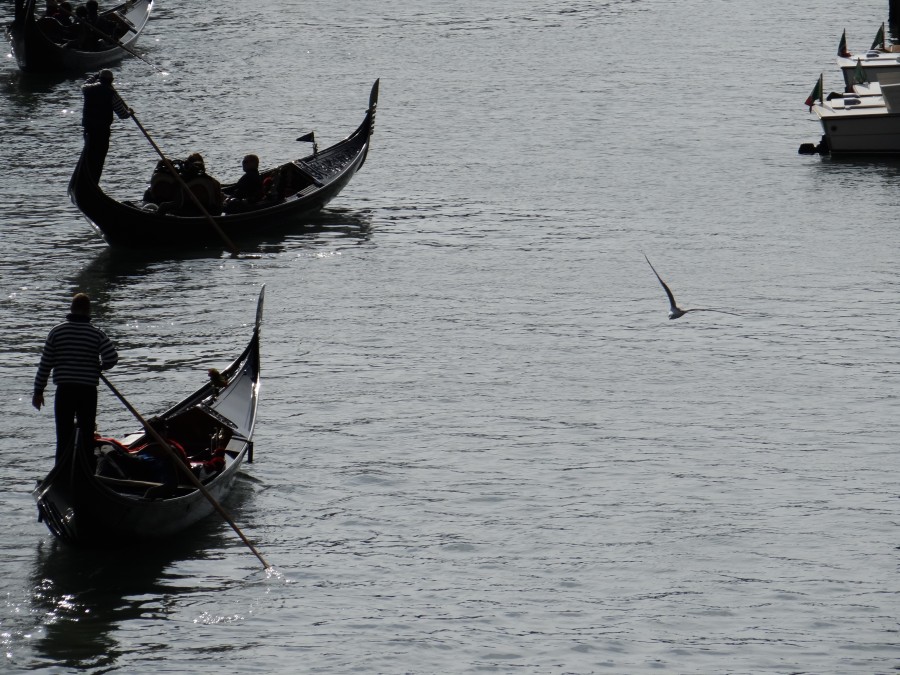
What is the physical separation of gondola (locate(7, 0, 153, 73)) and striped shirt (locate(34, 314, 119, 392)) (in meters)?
20.4

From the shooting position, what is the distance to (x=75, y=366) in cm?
1007

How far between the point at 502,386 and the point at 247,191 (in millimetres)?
6416

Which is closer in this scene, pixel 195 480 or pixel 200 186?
pixel 195 480

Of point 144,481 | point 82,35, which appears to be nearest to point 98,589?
point 144,481

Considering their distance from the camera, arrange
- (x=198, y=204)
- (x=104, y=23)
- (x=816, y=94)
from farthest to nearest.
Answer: (x=104, y=23) → (x=816, y=94) → (x=198, y=204)

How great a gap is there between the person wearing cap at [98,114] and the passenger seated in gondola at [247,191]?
198cm

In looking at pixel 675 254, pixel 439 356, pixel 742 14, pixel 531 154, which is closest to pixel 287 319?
pixel 439 356

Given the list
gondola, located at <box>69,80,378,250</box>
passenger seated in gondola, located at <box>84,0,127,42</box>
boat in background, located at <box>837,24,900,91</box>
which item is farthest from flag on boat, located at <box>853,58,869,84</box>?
passenger seated in gondola, located at <box>84,0,127,42</box>

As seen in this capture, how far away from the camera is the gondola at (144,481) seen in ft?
32.7

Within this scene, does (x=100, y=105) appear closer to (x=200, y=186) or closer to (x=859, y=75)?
(x=200, y=186)

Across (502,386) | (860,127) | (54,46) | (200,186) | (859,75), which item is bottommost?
(502,386)

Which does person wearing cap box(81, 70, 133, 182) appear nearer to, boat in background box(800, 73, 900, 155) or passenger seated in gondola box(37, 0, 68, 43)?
boat in background box(800, 73, 900, 155)

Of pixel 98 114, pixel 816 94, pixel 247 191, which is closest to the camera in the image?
pixel 98 114

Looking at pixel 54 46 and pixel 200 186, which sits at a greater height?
pixel 54 46
